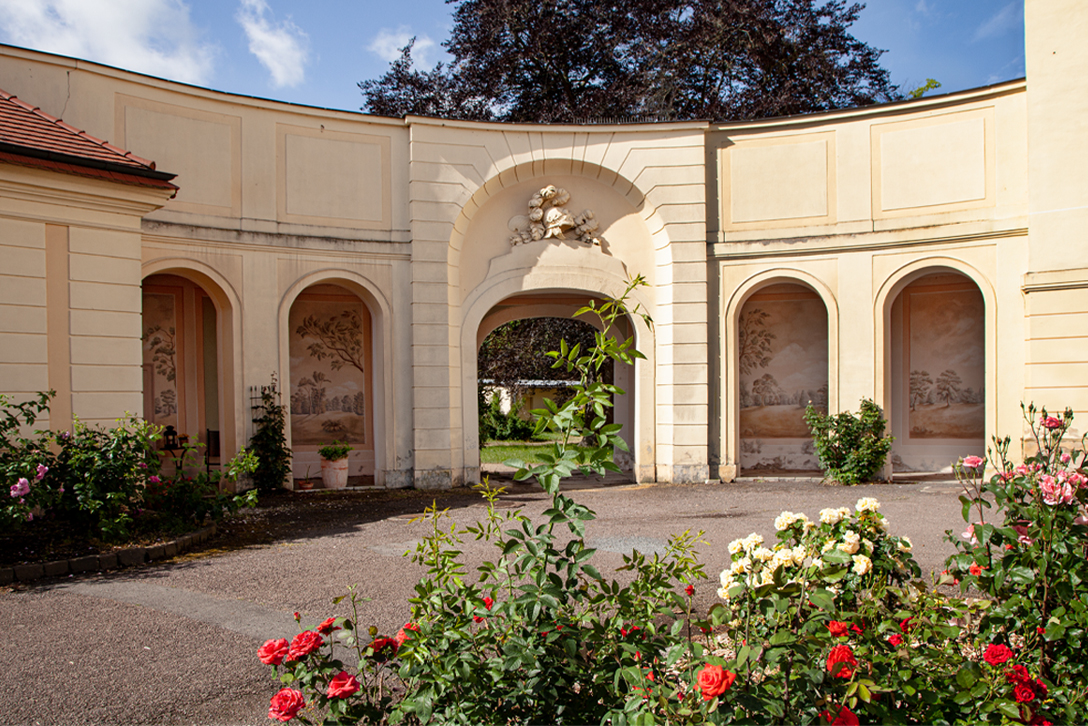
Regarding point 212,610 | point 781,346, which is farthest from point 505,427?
point 212,610

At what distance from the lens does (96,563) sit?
6.67 meters

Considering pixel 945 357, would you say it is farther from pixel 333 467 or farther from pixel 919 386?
pixel 333 467

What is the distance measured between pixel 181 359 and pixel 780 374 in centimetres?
1143

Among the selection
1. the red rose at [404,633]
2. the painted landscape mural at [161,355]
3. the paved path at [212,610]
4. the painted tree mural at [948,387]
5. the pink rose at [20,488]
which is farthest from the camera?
the painted tree mural at [948,387]

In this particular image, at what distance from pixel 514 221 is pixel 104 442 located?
7.97 meters

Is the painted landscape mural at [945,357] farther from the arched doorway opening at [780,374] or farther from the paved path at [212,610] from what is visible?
the paved path at [212,610]

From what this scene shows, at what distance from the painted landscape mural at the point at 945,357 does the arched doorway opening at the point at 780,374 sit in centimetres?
160

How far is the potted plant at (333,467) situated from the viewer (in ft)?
42.4

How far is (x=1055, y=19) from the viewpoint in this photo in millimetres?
10680

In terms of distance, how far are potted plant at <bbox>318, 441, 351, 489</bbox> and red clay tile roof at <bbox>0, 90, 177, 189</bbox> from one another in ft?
17.9

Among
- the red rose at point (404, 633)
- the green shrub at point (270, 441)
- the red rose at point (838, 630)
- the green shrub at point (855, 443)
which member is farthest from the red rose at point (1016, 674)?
the green shrub at point (270, 441)

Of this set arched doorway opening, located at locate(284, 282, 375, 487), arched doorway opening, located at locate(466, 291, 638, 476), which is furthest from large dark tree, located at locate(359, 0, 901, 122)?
arched doorway opening, located at locate(284, 282, 375, 487)

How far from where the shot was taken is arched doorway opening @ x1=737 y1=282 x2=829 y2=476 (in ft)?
47.8

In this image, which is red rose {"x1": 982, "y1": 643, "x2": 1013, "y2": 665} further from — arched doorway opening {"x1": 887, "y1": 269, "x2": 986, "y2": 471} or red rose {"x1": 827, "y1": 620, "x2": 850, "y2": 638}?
arched doorway opening {"x1": 887, "y1": 269, "x2": 986, "y2": 471}
